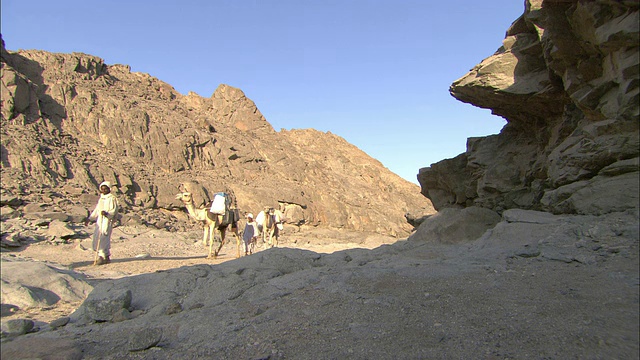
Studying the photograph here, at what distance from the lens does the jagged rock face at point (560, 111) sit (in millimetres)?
3646

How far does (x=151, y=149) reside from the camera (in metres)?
25.2

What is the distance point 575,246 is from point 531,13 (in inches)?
133

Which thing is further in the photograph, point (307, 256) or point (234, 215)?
point (234, 215)

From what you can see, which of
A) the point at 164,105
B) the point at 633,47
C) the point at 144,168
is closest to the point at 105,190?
the point at 633,47

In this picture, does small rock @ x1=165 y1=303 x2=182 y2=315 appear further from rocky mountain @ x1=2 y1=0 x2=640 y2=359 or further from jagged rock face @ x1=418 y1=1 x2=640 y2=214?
jagged rock face @ x1=418 y1=1 x2=640 y2=214

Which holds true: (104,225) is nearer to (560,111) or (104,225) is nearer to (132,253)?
(132,253)

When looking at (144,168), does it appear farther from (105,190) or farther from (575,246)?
(575,246)

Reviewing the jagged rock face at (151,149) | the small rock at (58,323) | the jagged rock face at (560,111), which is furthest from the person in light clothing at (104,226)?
the jagged rock face at (151,149)

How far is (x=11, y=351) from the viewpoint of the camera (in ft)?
8.43

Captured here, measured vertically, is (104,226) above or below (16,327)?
above

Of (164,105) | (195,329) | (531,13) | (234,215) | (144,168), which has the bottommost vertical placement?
(195,329)

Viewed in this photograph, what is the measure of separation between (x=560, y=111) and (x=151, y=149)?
2379cm

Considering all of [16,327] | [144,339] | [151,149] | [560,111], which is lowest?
[144,339]

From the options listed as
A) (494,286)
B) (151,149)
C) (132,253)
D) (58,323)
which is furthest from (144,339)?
(151,149)
